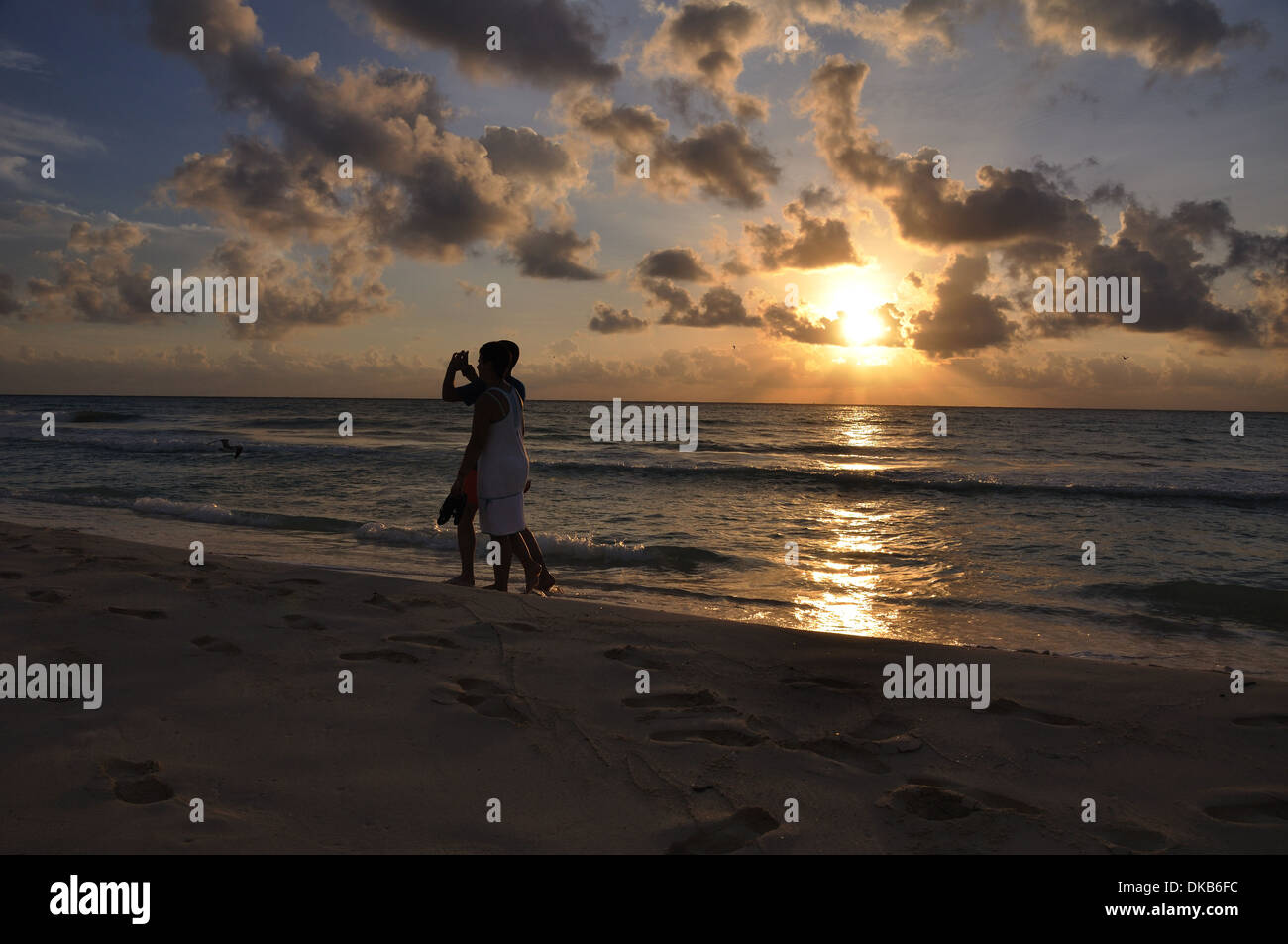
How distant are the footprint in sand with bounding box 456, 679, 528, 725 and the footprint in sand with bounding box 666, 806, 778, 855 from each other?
4.05ft

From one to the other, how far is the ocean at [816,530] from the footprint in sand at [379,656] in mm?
3146

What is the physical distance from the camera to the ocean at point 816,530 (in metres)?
7.46

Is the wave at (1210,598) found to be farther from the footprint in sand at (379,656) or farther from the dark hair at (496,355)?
the footprint in sand at (379,656)

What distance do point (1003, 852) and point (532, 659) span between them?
9.17 feet

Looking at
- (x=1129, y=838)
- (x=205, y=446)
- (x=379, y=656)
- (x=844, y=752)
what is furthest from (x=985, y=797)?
(x=205, y=446)

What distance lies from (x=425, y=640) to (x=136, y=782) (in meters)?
2.13

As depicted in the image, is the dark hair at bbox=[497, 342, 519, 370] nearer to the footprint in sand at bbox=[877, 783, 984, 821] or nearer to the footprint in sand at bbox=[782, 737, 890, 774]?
the footprint in sand at bbox=[782, 737, 890, 774]

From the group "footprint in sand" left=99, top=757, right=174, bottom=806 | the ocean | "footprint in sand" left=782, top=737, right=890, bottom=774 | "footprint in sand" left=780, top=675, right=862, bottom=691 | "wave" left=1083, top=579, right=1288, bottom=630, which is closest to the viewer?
"footprint in sand" left=99, top=757, right=174, bottom=806

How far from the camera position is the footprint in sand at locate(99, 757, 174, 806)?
8.97ft

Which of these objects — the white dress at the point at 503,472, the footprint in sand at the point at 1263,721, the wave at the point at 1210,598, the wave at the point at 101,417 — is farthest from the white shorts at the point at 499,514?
the wave at the point at 101,417

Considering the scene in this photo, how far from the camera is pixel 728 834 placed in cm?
270

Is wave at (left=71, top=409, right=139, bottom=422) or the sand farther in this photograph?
wave at (left=71, top=409, right=139, bottom=422)

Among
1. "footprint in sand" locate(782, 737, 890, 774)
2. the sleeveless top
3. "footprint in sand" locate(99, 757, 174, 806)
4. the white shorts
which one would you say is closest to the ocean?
the white shorts

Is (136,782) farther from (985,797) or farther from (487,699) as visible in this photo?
(985,797)
